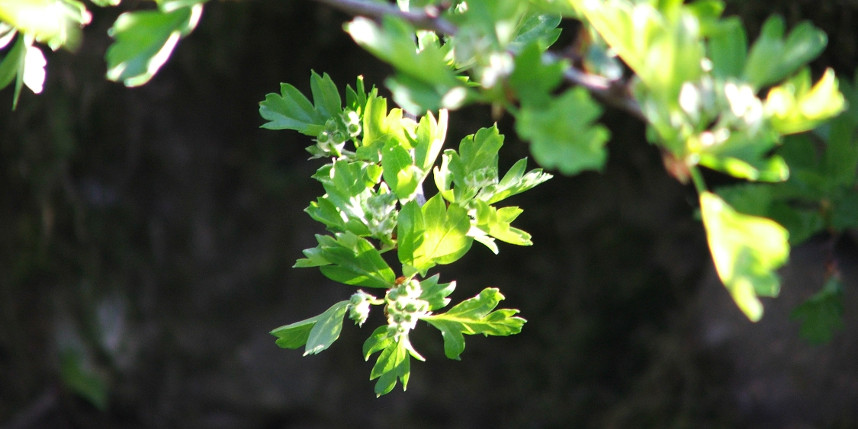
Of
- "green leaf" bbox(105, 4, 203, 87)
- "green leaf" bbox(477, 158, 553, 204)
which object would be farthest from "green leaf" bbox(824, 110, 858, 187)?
"green leaf" bbox(105, 4, 203, 87)

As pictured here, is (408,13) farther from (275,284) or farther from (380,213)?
(275,284)

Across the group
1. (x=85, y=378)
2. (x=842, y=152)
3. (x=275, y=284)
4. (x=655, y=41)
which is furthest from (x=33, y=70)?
(x=85, y=378)

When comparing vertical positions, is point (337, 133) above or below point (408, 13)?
below

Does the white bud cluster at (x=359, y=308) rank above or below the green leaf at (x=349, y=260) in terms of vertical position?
below

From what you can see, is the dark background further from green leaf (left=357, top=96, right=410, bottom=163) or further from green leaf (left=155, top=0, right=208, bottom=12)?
green leaf (left=155, top=0, right=208, bottom=12)

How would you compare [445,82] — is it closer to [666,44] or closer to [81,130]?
[666,44]

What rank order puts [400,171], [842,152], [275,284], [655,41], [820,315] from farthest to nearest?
[275,284]
[820,315]
[842,152]
[400,171]
[655,41]

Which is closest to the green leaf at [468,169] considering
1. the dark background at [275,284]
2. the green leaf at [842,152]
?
the green leaf at [842,152]

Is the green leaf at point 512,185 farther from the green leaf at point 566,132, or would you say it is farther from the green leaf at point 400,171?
the green leaf at point 566,132
